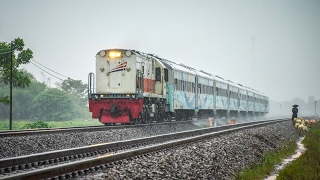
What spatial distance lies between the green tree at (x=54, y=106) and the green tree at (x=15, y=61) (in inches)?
860

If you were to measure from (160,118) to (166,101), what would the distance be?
3.60ft

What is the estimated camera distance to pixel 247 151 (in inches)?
505

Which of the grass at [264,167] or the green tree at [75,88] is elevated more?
the green tree at [75,88]

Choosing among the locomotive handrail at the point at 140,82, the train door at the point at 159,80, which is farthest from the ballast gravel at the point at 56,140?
the train door at the point at 159,80

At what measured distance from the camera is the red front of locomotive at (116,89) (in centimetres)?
2086

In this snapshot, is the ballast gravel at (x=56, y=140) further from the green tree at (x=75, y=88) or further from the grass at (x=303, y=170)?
the green tree at (x=75, y=88)

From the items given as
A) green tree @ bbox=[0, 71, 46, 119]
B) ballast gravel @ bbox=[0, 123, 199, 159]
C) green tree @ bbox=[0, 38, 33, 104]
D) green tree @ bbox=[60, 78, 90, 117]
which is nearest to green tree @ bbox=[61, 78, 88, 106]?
green tree @ bbox=[60, 78, 90, 117]

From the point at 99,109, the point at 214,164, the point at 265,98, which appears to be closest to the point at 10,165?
the point at 214,164

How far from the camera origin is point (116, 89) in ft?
71.6

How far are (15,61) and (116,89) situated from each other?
1318 centimetres

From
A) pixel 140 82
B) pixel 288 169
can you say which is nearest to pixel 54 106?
pixel 140 82

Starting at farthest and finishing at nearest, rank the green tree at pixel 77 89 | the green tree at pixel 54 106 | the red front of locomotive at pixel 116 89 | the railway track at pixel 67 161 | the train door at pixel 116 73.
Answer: the green tree at pixel 77 89, the green tree at pixel 54 106, the train door at pixel 116 73, the red front of locomotive at pixel 116 89, the railway track at pixel 67 161

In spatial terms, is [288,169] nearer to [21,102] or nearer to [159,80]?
[159,80]

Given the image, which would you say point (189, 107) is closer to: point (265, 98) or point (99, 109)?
point (99, 109)
